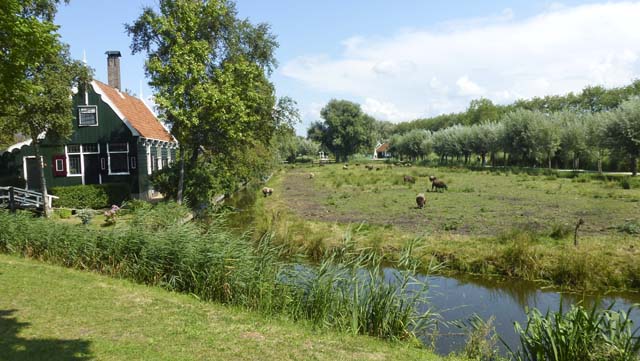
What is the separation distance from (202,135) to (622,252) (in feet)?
58.1

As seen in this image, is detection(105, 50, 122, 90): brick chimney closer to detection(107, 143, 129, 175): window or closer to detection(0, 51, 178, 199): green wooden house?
detection(0, 51, 178, 199): green wooden house

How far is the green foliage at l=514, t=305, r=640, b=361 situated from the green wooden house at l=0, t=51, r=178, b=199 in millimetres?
22239

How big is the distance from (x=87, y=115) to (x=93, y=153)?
6.84 ft

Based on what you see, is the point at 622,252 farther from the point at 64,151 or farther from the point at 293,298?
the point at 64,151

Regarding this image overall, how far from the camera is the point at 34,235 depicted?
11203 millimetres

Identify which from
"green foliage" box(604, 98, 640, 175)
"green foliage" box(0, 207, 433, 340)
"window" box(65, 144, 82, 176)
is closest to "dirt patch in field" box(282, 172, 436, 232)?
"green foliage" box(0, 207, 433, 340)

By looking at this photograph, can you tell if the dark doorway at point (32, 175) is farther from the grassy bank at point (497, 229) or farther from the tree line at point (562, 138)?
the tree line at point (562, 138)

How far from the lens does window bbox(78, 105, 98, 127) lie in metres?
24.7

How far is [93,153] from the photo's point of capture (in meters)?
25.0

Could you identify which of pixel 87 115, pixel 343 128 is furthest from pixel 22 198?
pixel 343 128

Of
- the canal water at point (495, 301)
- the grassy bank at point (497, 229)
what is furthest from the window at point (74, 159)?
the canal water at point (495, 301)

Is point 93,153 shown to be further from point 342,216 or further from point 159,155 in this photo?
point 342,216

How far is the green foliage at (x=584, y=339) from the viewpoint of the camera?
5605 mm

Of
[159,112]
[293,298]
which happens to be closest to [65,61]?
[159,112]
